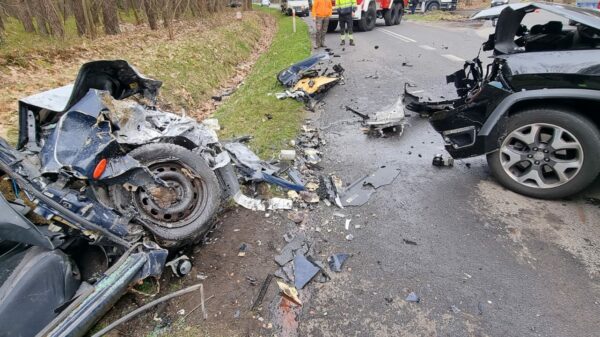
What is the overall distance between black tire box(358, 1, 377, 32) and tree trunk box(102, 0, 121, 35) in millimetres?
9773

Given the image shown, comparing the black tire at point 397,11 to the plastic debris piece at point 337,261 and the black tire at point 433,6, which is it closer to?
the black tire at point 433,6

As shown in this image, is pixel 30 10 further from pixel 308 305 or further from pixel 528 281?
pixel 528 281

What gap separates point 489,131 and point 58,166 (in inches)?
146

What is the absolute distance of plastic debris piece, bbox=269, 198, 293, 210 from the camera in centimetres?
377

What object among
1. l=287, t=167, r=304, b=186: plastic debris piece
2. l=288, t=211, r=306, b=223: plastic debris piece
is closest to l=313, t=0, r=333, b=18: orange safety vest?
l=287, t=167, r=304, b=186: plastic debris piece

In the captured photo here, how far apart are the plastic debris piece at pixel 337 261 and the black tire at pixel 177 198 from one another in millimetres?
1077

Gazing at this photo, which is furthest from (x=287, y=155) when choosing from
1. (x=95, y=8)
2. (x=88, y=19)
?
(x=95, y=8)

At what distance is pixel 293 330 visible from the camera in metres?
2.43

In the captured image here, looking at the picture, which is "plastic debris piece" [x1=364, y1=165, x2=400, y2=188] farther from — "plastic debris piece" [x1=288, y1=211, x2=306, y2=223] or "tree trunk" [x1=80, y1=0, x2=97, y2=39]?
"tree trunk" [x1=80, y1=0, x2=97, y2=39]

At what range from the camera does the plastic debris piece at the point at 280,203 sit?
3.77 m

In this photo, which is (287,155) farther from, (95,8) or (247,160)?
(95,8)

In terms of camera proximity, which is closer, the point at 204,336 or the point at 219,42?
the point at 204,336

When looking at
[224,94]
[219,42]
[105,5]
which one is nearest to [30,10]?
[105,5]

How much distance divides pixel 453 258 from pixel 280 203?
172 cm
